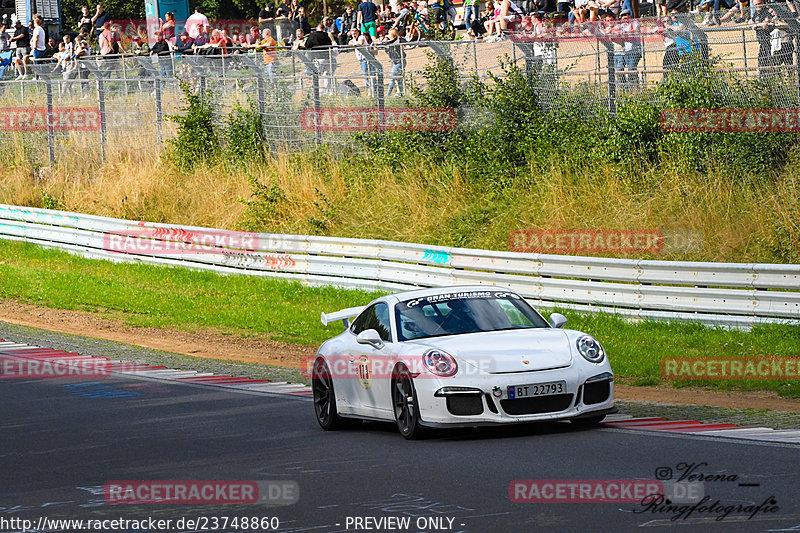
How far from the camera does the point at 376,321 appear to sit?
1166 centimetres

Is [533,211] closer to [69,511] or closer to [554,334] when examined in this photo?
[554,334]

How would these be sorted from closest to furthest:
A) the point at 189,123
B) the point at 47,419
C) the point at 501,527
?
the point at 501,527 < the point at 47,419 < the point at 189,123

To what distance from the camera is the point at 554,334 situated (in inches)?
423

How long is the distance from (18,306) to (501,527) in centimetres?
1789

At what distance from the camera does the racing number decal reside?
11.2 m

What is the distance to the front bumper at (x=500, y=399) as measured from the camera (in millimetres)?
10023

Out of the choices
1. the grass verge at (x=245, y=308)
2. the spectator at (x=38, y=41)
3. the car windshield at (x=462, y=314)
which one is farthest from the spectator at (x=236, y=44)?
the car windshield at (x=462, y=314)

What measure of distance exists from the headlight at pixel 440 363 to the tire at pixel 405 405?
0.22 meters

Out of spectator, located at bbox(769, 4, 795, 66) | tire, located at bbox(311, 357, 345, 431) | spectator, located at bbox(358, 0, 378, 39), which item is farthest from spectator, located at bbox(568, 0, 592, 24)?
tire, located at bbox(311, 357, 345, 431)

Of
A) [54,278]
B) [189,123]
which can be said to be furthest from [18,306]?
[189,123]

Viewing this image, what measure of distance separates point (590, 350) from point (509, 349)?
28.2 inches

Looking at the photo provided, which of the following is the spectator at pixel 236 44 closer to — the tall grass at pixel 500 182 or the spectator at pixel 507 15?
the tall grass at pixel 500 182

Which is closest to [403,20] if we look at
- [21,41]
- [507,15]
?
[507,15]

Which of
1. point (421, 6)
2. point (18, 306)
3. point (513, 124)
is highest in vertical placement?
point (421, 6)
